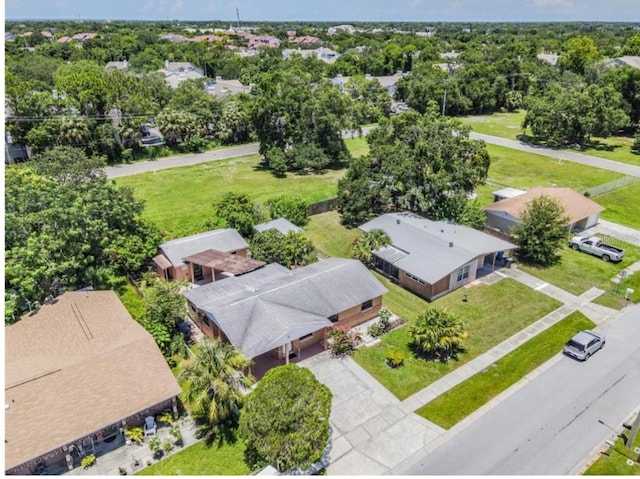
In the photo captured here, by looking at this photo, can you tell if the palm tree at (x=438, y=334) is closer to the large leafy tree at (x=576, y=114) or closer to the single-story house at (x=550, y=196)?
A: the single-story house at (x=550, y=196)

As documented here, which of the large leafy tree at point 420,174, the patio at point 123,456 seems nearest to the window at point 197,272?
the patio at point 123,456

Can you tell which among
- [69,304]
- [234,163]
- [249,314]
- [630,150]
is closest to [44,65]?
[234,163]

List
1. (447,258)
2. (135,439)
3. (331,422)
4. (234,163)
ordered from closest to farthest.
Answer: (135,439), (331,422), (447,258), (234,163)

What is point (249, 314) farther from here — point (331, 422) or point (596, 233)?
point (596, 233)

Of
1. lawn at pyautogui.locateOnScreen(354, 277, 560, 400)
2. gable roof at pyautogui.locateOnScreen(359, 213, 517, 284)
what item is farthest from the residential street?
lawn at pyautogui.locateOnScreen(354, 277, 560, 400)

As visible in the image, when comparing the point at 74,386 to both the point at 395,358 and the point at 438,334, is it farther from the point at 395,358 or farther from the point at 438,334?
the point at 438,334
